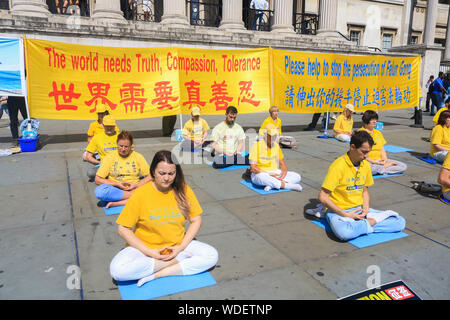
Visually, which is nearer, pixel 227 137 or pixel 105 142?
pixel 105 142

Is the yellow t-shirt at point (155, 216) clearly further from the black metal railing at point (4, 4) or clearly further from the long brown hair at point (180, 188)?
the black metal railing at point (4, 4)

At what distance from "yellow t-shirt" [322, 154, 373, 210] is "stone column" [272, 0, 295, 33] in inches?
712

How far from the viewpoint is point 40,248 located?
3906mm

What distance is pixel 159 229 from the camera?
125 inches

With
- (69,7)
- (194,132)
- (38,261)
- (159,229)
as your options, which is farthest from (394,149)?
(69,7)

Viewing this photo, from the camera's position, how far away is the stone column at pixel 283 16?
20.5 meters

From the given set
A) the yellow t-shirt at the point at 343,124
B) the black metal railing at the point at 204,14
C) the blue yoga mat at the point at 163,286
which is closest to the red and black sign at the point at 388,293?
the blue yoga mat at the point at 163,286

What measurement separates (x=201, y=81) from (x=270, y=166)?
495 centimetres

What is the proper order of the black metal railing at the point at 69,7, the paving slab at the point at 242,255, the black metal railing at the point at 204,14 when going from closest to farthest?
the paving slab at the point at 242,255 < the black metal railing at the point at 69,7 < the black metal railing at the point at 204,14

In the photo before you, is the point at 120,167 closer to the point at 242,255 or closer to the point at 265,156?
the point at 242,255

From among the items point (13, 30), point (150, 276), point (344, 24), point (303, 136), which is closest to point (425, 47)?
point (344, 24)

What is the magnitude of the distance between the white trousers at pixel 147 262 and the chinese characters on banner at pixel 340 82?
8285 millimetres
